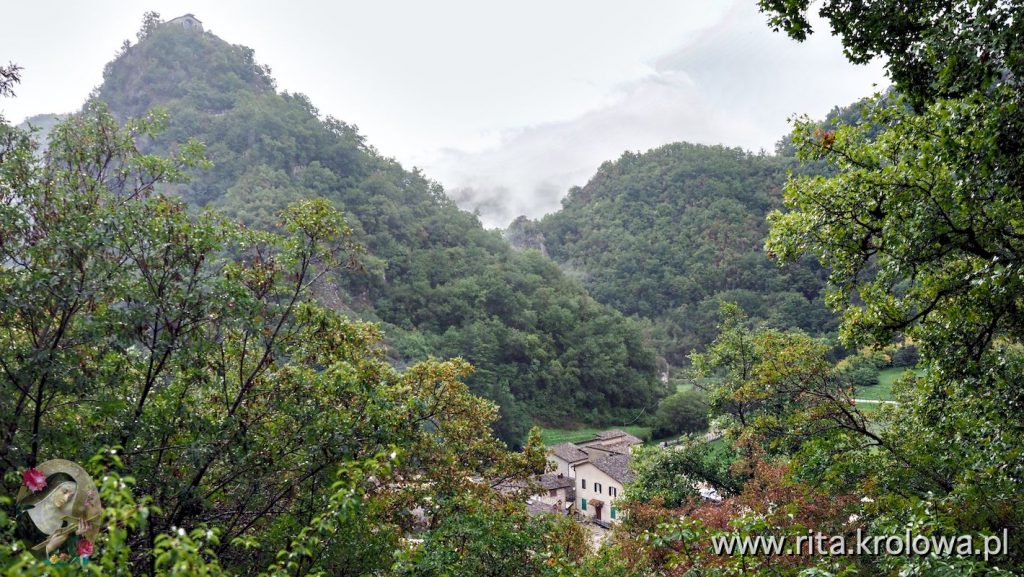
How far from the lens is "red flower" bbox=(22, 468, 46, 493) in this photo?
367cm

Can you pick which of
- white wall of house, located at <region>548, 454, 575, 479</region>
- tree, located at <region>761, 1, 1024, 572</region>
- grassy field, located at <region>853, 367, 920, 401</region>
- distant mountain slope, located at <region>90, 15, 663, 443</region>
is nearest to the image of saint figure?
tree, located at <region>761, 1, 1024, 572</region>

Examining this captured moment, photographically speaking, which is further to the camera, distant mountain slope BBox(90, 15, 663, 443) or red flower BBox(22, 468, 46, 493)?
distant mountain slope BBox(90, 15, 663, 443)

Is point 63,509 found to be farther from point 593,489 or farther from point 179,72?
point 179,72

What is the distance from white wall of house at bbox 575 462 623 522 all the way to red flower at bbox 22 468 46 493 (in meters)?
25.8

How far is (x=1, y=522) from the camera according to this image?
290cm

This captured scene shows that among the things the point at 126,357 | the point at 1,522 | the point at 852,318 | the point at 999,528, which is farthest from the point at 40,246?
the point at 999,528

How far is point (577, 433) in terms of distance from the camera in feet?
143

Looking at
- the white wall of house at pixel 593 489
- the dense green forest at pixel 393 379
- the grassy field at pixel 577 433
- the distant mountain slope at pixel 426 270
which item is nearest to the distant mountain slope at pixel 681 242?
the distant mountain slope at pixel 426 270

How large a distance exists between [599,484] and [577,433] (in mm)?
15365

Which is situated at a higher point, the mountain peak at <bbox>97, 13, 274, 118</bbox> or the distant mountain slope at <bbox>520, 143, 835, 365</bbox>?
the mountain peak at <bbox>97, 13, 274, 118</bbox>

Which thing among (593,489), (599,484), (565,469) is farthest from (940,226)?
(565,469)

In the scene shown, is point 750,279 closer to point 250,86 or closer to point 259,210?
point 259,210

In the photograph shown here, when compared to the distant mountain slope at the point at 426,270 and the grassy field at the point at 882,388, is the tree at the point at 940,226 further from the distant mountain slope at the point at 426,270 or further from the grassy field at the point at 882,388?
the grassy field at the point at 882,388

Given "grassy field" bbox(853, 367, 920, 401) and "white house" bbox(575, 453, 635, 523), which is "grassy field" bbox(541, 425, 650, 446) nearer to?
"white house" bbox(575, 453, 635, 523)
